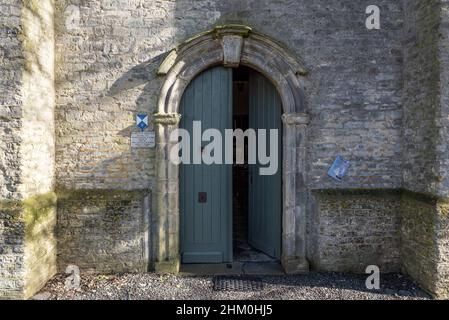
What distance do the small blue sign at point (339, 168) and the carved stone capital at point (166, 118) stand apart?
236 centimetres

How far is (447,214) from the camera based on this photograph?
382 centimetres

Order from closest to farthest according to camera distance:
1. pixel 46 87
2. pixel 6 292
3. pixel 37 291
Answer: pixel 6 292, pixel 37 291, pixel 46 87

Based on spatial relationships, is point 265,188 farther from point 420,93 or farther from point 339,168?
point 420,93

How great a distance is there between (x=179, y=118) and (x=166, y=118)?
0.19 m

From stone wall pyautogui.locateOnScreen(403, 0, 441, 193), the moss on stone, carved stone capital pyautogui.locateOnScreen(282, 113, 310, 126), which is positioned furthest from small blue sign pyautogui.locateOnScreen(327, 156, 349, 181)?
the moss on stone

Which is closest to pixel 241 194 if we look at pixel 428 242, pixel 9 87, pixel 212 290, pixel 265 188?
pixel 265 188

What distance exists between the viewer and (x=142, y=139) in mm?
4379

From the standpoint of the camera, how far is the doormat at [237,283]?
404 cm

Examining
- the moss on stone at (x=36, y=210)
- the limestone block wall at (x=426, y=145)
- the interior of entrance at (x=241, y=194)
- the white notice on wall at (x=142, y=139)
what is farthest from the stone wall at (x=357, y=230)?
the moss on stone at (x=36, y=210)

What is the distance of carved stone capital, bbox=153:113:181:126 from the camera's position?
432 centimetres

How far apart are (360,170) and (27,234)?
4.48 meters
